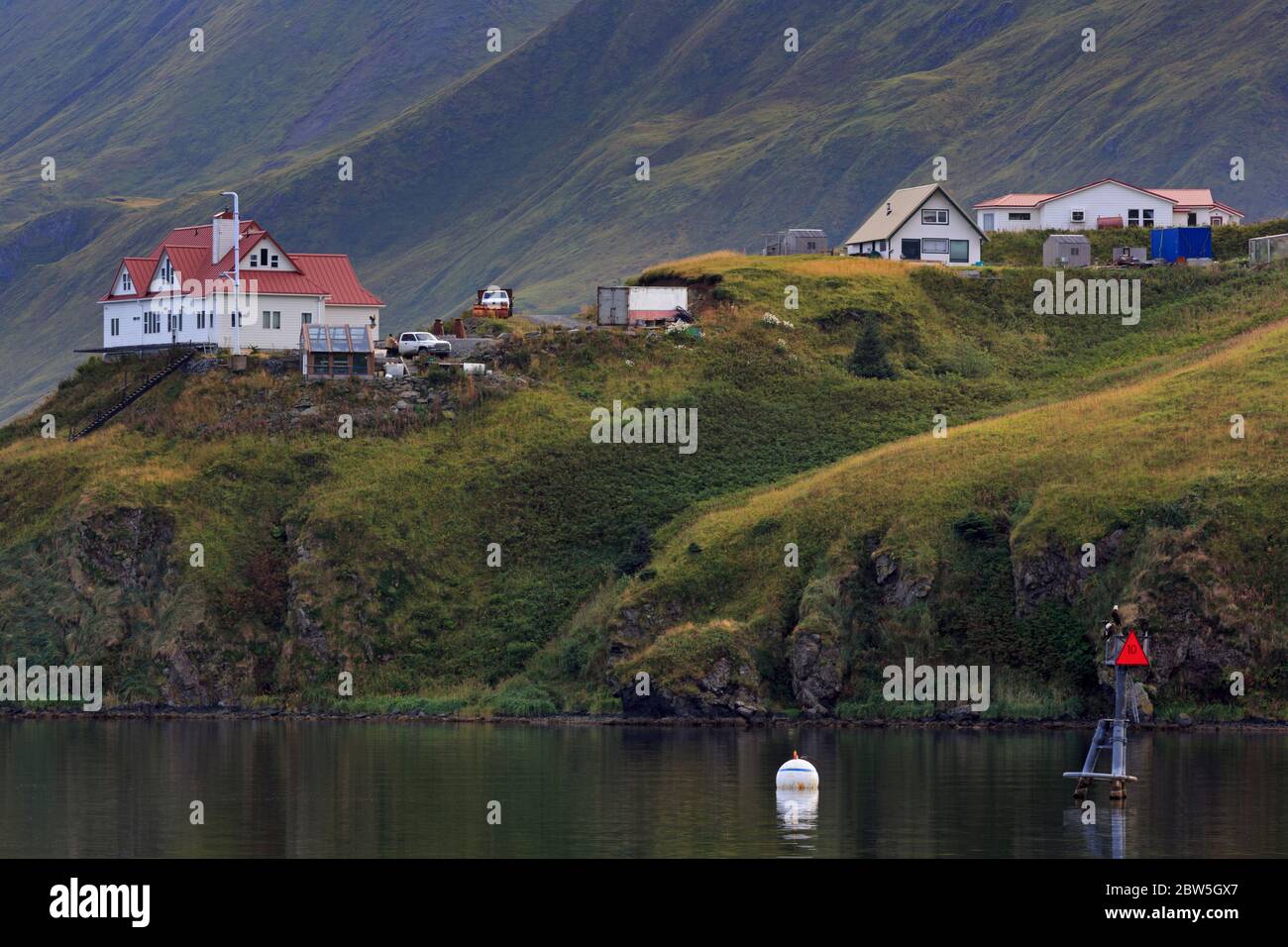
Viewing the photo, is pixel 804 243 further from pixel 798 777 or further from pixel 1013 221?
pixel 798 777

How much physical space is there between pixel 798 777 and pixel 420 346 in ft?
260

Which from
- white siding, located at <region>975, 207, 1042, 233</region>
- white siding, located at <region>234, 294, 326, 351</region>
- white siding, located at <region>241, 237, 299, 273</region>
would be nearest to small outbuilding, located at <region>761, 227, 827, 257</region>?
white siding, located at <region>975, 207, 1042, 233</region>

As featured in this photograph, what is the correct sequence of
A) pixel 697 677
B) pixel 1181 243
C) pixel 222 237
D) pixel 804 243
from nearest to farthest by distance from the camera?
pixel 697 677, pixel 222 237, pixel 1181 243, pixel 804 243

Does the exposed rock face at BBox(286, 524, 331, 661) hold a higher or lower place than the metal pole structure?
lower

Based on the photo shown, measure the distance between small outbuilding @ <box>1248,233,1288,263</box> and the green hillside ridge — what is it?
8.57 meters

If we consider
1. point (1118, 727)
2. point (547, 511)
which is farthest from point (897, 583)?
point (1118, 727)

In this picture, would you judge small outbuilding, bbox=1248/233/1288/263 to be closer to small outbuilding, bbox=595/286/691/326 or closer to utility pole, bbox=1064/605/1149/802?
small outbuilding, bbox=595/286/691/326

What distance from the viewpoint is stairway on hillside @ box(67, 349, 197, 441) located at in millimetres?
139125

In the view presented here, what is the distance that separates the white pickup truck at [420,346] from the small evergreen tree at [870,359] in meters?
28.9

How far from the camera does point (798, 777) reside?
73062 millimetres

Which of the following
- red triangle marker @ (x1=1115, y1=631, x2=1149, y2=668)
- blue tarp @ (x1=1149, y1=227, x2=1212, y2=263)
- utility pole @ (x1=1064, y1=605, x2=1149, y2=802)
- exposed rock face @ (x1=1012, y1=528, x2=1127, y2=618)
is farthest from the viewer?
blue tarp @ (x1=1149, y1=227, x2=1212, y2=263)

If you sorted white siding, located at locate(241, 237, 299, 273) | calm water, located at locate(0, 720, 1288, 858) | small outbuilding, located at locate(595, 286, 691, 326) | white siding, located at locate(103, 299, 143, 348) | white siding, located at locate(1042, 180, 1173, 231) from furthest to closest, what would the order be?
white siding, located at locate(1042, 180, 1173, 231) < small outbuilding, located at locate(595, 286, 691, 326) < white siding, located at locate(103, 299, 143, 348) < white siding, located at locate(241, 237, 299, 273) < calm water, located at locate(0, 720, 1288, 858)
